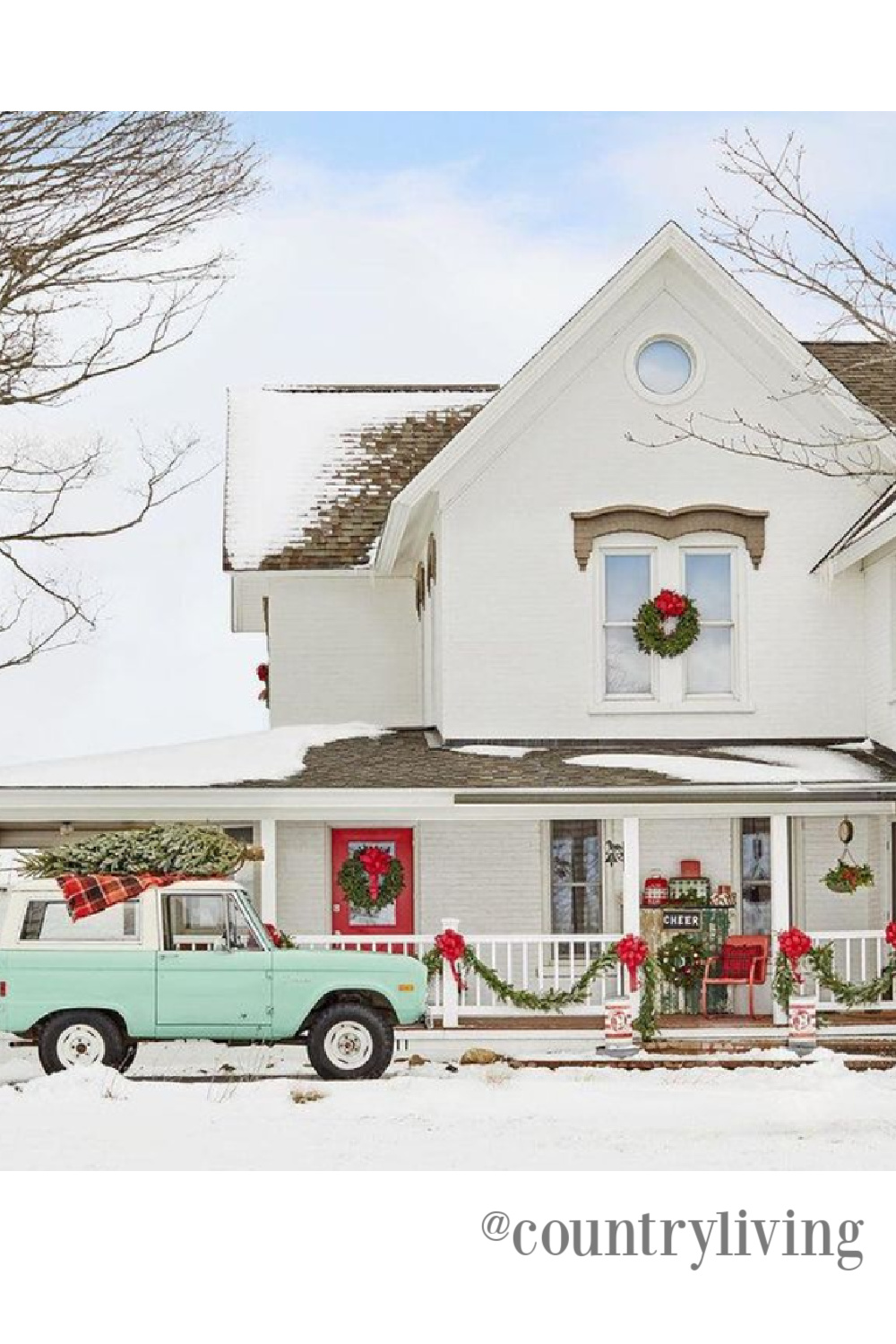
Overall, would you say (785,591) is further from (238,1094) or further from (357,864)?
(238,1094)

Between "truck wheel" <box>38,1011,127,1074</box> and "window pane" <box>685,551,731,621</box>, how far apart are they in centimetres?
922

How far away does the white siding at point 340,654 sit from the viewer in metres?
27.9

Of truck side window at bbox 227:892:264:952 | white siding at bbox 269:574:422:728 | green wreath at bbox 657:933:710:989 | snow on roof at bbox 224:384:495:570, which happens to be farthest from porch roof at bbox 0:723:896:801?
snow on roof at bbox 224:384:495:570

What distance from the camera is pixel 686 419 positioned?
2547 centimetres

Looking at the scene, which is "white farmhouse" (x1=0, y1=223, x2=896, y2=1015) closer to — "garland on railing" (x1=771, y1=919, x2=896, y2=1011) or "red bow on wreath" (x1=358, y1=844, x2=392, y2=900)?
"red bow on wreath" (x1=358, y1=844, x2=392, y2=900)

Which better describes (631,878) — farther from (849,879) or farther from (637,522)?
(637,522)

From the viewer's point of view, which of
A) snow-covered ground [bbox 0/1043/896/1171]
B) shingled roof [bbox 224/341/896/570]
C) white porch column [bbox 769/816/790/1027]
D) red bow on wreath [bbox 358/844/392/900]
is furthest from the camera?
shingled roof [bbox 224/341/896/570]

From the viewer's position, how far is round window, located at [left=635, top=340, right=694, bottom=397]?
1002 inches

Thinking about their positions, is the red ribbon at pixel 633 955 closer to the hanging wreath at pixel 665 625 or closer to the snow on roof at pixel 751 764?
the snow on roof at pixel 751 764

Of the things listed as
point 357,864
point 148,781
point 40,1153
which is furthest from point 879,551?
point 40,1153

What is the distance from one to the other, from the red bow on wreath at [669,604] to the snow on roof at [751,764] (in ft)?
5.53

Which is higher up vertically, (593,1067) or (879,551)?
(879,551)

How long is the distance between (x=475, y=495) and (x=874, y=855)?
255 inches

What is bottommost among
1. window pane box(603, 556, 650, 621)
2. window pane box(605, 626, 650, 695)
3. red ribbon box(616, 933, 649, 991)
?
red ribbon box(616, 933, 649, 991)
